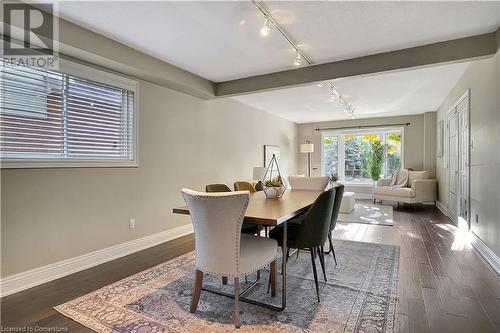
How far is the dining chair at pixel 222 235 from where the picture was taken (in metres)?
1.70

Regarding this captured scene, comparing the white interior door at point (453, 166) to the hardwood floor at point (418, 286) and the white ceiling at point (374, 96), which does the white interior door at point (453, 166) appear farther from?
the hardwood floor at point (418, 286)

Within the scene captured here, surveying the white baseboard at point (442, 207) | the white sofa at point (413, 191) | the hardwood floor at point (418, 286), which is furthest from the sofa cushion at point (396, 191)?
the hardwood floor at point (418, 286)

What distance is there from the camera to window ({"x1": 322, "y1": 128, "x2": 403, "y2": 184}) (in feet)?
26.0

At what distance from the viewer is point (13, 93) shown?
242 cm

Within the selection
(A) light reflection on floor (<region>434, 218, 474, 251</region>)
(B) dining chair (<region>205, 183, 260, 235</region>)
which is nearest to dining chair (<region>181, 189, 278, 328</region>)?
(B) dining chair (<region>205, 183, 260, 235</region>)

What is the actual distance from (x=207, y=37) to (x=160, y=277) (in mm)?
2508

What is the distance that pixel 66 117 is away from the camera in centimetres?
283

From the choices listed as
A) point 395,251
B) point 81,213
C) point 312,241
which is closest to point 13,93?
point 81,213

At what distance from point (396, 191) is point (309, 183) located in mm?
3923

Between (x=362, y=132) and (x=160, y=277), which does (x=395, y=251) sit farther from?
(x=362, y=132)

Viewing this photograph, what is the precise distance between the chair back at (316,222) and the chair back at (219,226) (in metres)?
0.65

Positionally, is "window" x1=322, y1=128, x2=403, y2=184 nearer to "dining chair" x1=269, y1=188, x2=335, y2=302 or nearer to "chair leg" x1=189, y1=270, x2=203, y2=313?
"dining chair" x1=269, y1=188, x2=335, y2=302
